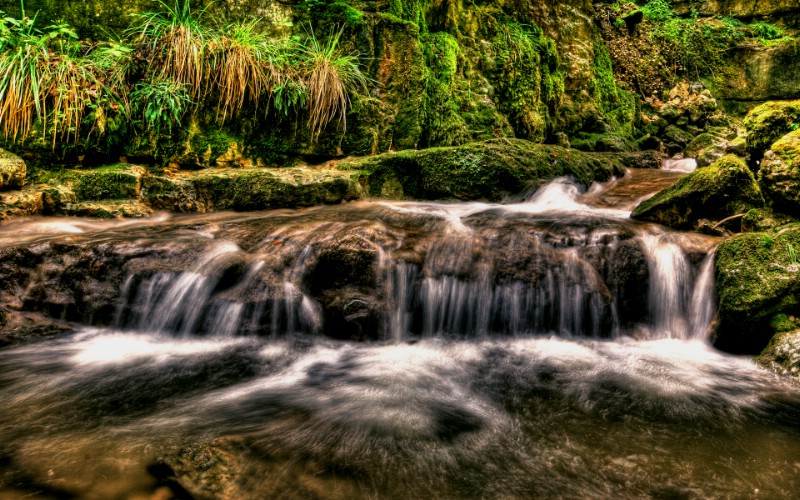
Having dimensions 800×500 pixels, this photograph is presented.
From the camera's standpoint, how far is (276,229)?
4250 millimetres

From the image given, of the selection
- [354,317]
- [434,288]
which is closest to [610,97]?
[434,288]

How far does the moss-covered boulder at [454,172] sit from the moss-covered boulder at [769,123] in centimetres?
228

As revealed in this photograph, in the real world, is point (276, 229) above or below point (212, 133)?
below

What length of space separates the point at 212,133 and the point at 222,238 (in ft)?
7.29

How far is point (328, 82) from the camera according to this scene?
593cm

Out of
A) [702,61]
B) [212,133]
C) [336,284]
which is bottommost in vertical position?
[336,284]

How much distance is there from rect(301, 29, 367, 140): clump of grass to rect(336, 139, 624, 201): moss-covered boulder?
63 cm

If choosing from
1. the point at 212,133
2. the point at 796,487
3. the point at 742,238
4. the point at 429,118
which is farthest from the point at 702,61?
the point at 796,487

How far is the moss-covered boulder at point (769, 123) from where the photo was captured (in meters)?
3.92

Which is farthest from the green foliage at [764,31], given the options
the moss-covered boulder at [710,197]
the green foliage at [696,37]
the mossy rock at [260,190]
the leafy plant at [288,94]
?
the mossy rock at [260,190]

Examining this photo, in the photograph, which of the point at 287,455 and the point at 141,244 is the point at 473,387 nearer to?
the point at 287,455

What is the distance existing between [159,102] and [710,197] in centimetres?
592

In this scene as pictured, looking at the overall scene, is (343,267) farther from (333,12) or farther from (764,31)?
(764,31)

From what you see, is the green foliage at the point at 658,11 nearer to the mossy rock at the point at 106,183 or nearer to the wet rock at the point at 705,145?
the wet rock at the point at 705,145
